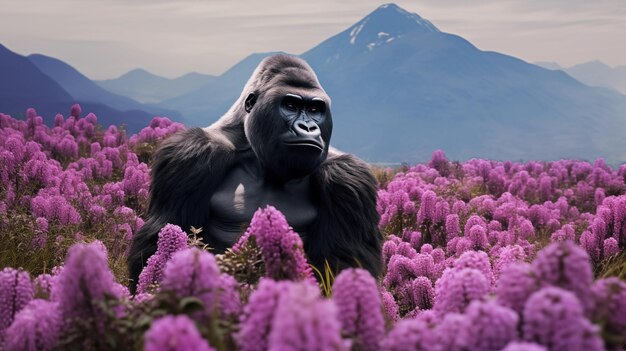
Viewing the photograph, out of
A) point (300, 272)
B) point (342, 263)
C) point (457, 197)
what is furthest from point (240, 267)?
point (457, 197)

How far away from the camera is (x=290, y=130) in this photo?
488 centimetres

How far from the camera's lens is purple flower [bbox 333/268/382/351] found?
2.09 metres

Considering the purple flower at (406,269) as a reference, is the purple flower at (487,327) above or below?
above

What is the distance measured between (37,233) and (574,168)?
11.9 metres

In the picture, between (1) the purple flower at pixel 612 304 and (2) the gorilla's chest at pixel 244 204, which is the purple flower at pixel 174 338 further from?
(2) the gorilla's chest at pixel 244 204

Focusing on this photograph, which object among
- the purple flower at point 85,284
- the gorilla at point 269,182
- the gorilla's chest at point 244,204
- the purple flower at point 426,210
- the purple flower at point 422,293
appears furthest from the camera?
the purple flower at point 426,210

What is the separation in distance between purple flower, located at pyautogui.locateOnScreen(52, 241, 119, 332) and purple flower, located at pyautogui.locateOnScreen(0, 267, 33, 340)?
1.03 ft

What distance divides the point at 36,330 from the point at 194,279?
0.51 m

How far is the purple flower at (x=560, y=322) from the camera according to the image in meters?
1.79

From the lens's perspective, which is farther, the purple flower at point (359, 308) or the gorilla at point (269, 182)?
the gorilla at point (269, 182)

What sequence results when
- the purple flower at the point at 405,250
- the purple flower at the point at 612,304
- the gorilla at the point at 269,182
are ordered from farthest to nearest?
1. the purple flower at the point at 405,250
2. the gorilla at the point at 269,182
3. the purple flower at the point at 612,304

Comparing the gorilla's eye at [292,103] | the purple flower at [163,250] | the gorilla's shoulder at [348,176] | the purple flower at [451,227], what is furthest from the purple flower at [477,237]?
the purple flower at [163,250]

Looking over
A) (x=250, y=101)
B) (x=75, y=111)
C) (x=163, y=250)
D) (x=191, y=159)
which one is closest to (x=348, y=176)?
(x=250, y=101)

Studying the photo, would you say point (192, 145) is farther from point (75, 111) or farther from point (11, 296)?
point (75, 111)
